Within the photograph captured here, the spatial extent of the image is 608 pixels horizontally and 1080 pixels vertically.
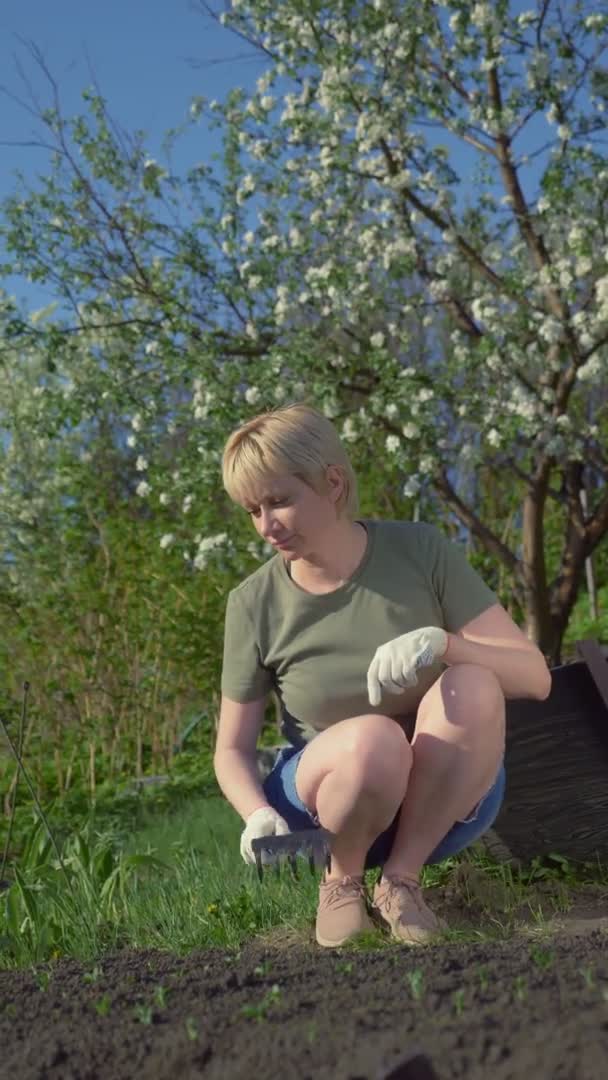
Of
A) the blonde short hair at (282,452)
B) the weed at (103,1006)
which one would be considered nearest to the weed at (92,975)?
the weed at (103,1006)

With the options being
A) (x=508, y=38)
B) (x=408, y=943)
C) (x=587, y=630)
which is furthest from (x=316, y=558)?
(x=587, y=630)

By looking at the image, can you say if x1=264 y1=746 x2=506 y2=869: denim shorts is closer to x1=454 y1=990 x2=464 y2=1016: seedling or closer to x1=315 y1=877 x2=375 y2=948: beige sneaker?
x1=315 y1=877 x2=375 y2=948: beige sneaker

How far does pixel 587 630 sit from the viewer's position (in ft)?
33.0

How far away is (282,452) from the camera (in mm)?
2457

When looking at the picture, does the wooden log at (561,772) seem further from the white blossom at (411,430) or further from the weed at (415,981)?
the white blossom at (411,430)

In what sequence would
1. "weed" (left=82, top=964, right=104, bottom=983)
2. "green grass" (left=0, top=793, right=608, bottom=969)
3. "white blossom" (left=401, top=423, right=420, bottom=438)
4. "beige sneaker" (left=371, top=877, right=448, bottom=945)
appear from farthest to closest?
"white blossom" (left=401, top=423, right=420, bottom=438), "green grass" (left=0, top=793, right=608, bottom=969), "beige sneaker" (left=371, top=877, right=448, bottom=945), "weed" (left=82, top=964, right=104, bottom=983)

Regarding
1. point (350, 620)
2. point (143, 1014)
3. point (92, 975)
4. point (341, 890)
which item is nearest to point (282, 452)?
point (350, 620)

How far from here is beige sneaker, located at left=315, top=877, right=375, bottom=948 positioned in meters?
2.46

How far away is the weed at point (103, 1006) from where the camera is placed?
1776mm

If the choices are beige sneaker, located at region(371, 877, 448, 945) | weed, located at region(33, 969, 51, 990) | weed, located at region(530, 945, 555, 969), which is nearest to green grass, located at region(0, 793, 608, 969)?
beige sneaker, located at region(371, 877, 448, 945)

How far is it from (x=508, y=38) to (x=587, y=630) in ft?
16.4

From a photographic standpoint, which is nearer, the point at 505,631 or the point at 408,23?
the point at 505,631

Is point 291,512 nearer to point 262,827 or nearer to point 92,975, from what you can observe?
point 262,827

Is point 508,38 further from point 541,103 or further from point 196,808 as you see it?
point 196,808
